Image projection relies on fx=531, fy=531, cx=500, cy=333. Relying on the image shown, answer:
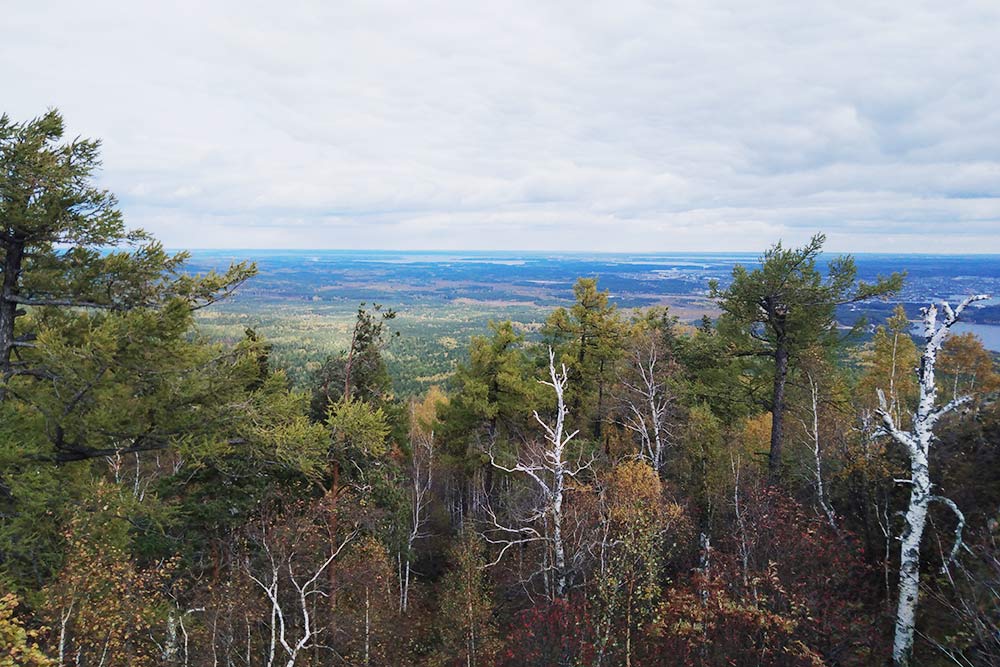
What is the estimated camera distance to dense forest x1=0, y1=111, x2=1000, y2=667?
30.8ft

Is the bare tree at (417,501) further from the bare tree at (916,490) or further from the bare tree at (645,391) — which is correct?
the bare tree at (916,490)

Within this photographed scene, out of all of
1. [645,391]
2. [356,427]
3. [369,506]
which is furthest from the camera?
[645,391]

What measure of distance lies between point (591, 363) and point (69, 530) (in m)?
20.2

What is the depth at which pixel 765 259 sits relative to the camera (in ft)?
54.7

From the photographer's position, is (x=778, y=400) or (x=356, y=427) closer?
(x=356, y=427)

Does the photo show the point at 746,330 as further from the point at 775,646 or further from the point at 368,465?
the point at 368,465

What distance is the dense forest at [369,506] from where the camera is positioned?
938 centimetres

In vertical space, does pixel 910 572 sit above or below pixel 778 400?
below

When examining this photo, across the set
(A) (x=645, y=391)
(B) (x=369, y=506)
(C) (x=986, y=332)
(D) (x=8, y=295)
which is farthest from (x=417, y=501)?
(C) (x=986, y=332)

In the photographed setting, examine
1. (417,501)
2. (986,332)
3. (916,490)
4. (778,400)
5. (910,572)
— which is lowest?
(417,501)

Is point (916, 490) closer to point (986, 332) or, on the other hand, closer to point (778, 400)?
point (778, 400)

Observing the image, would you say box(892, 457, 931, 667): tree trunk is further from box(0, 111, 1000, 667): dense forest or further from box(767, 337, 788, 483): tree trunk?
box(767, 337, 788, 483): tree trunk

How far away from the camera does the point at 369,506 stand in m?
17.4

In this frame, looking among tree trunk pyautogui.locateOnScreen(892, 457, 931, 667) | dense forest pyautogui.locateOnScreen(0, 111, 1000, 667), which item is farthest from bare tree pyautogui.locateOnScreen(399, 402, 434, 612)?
tree trunk pyautogui.locateOnScreen(892, 457, 931, 667)
